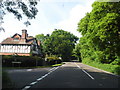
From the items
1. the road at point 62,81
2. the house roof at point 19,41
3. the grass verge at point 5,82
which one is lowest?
the road at point 62,81

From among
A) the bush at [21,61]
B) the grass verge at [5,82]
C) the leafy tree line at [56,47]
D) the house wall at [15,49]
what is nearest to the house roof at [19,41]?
the house wall at [15,49]

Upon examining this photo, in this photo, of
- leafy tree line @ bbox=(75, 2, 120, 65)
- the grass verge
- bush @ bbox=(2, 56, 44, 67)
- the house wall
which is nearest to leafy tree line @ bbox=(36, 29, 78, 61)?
the house wall

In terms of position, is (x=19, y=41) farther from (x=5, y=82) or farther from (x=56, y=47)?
(x=5, y=82)

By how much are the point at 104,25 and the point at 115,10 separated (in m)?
2.88

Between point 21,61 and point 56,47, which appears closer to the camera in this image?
point 21,61

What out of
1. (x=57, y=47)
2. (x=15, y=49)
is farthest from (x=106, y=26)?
(x=57, y=47)

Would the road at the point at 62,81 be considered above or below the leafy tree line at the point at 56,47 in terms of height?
below

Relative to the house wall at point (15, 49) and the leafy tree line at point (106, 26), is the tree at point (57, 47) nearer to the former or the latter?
the house wall at point (15, 49)

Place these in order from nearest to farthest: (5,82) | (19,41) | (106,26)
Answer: (5,82) → (106,26) → (19,41)

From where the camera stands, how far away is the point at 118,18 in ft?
72.5

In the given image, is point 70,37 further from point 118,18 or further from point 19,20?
point 19,20

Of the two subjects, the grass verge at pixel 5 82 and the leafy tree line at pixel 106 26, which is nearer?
the grass verge at pixel 5 82

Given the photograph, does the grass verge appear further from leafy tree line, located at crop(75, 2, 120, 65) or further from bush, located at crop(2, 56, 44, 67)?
bush, located at crop(2, 56, 44, 67)

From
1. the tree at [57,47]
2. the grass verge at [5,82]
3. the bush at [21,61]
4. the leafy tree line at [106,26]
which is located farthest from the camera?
the tree at [57,47]
